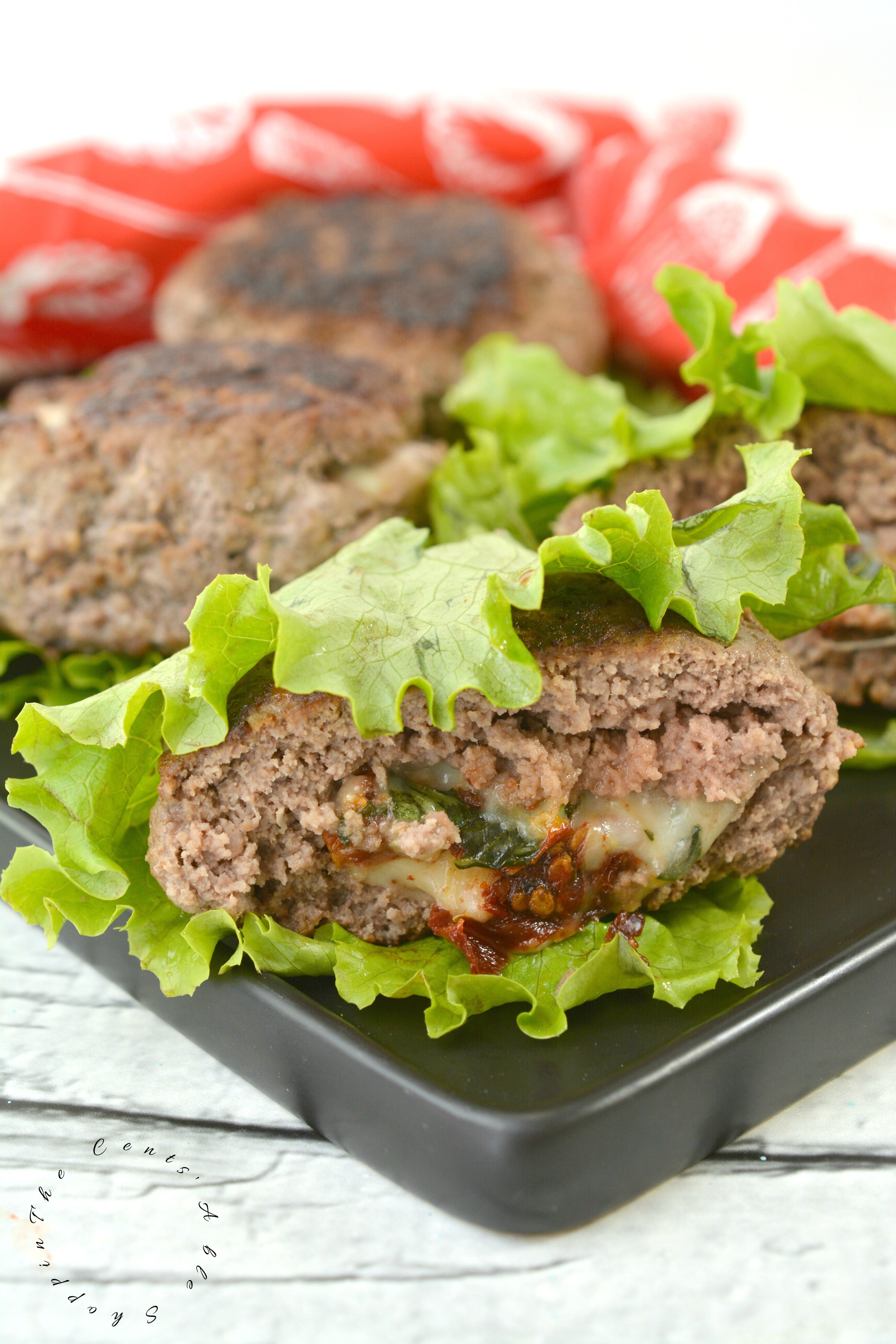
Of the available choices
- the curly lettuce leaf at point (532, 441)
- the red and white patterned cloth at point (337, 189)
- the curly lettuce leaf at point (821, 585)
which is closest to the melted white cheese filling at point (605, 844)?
the curly lettuce leaf at point (821, 585)

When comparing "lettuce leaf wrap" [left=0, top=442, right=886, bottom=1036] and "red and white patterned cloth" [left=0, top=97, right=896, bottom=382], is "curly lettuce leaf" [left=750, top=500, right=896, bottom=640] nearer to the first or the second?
"lettuce leaf wrap" [left=0, top=442, right=886, bottom=1036]

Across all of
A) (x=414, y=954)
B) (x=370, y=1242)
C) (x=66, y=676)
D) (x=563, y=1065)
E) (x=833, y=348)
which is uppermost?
(x=833, y=348)

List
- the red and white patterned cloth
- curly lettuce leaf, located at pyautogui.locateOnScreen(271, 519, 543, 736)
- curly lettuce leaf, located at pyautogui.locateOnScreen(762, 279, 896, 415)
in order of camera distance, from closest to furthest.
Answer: curly lettuce leaf, located at pyautogui.locateOnScreen(271, 519, 543, 736) < curly lettuce leaf, located at pyautogui.locateOnScreen(762, 279, 896, 415) < the red and white patterned cloth

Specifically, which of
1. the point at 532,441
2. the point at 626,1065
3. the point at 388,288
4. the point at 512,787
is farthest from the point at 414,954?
the point at 388,288

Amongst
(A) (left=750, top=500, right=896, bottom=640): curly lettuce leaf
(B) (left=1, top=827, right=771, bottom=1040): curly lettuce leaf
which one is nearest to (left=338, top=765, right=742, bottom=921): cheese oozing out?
(B) (left=1, top=827, right=771, bottom=1040): curly lettuce leaf

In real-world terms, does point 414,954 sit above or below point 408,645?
below

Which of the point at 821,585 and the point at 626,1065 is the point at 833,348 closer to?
the point at 821,585
